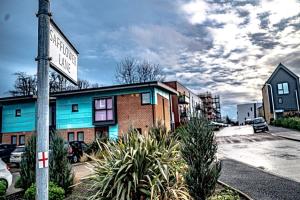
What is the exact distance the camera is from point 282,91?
52.7 metres

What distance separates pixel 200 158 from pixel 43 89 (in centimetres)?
303

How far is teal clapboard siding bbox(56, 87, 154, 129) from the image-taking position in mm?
27109

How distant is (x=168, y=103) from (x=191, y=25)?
19970 millimetres

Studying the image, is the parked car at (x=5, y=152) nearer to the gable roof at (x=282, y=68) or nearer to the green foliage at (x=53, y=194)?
the green foliage at (x=53, y=194)

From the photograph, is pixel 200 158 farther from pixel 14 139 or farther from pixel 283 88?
pixel 283 88

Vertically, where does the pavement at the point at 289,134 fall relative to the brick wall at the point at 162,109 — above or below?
below

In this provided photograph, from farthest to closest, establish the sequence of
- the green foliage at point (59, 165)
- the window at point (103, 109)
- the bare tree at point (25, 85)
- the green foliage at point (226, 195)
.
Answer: the bare tree at point (25, 85) < the window at point (103, 109) < the green foliage at point (59, 165) < the green foliage at point (226, 195)

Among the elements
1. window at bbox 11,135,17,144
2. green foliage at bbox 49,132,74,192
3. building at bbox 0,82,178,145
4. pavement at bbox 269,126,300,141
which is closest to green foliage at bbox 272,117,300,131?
pavement at bbox 269,126,300,141

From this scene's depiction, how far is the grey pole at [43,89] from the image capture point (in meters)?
3.17

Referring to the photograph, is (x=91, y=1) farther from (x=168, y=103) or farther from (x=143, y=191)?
(x=168, y=103)

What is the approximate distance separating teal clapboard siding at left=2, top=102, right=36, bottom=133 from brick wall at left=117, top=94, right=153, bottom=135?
1025 cm

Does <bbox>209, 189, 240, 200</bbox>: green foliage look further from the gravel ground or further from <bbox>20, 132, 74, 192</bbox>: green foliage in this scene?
<bbox>20, 132, 74, 192</bbox>: green foliage

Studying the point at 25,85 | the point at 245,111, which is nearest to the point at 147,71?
the point at 25,85

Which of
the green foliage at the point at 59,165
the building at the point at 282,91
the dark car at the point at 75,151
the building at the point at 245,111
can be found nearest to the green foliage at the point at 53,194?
the green foliage at the point at 59,165
